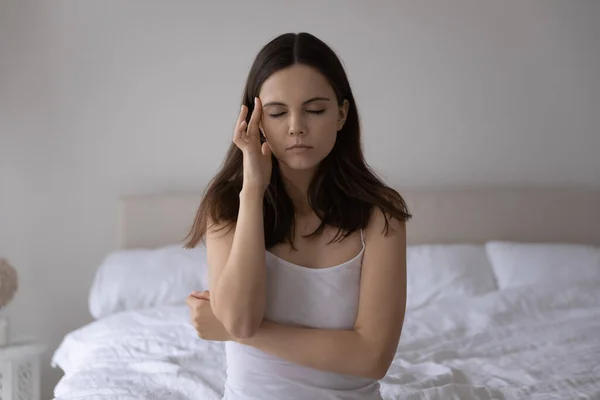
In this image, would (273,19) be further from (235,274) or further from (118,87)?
(235,274)

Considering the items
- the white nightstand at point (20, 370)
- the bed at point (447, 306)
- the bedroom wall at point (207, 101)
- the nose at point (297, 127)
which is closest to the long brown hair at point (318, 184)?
the nose at point (297, 127)

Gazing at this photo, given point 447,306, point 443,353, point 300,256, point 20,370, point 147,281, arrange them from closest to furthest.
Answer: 1. point 300,256
2. point 443,353
3. point 447,306
4. point 20,370
5. point 147,281

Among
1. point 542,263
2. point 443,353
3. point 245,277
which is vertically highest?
point 245,277

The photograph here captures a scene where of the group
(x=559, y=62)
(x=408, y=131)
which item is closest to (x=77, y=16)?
(x=408, y=131)

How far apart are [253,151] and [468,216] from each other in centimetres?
244

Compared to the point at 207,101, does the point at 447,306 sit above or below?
below

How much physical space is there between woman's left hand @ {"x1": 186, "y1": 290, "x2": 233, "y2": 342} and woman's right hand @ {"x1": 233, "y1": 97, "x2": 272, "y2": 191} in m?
0.25

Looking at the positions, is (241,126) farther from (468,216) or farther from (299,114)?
(468,216)

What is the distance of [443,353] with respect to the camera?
2.24m

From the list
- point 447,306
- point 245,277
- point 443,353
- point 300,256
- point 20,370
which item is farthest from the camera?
point 20,370

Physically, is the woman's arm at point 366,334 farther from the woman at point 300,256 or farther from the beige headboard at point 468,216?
the beige headboard at point 468,216

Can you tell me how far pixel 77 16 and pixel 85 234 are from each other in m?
1.08

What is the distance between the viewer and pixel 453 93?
3.67 meters

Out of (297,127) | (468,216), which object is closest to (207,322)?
(297,127)
